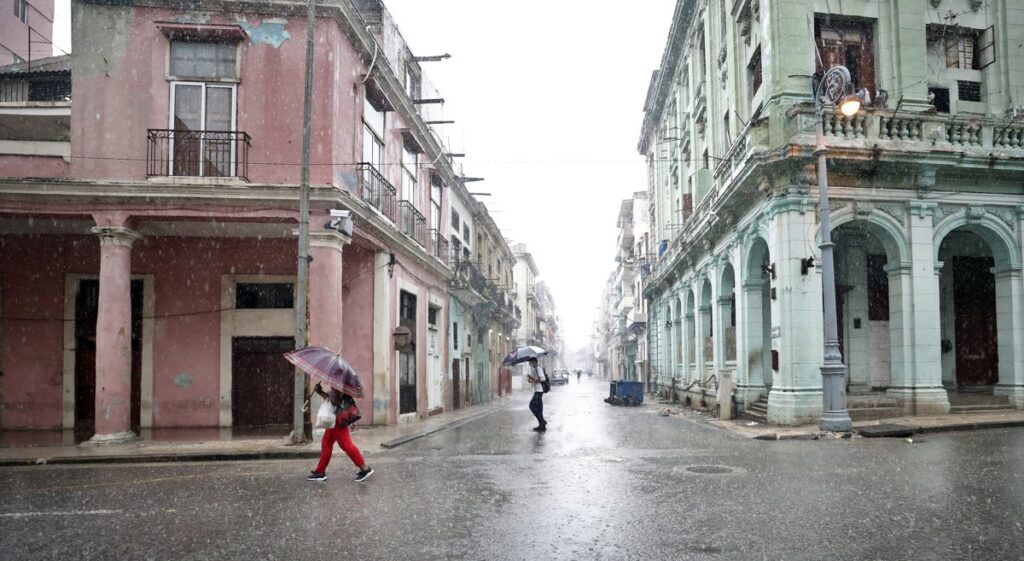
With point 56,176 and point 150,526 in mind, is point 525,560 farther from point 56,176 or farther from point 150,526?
point 56,176

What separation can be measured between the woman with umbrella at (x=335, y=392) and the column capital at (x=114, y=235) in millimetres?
7200

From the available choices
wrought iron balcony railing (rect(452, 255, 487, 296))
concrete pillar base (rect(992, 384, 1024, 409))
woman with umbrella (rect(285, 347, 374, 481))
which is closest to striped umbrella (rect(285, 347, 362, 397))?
woman with umbrella (rect(285, 347, 374, 481))

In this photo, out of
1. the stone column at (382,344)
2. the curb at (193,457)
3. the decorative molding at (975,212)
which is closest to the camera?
the curb at (193,457)

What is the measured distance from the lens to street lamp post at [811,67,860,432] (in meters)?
13.3

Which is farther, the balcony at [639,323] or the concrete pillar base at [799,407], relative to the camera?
the balcony at [639,323]

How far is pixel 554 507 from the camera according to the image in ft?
22.9

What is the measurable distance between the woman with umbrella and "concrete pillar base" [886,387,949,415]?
12421 millimetres

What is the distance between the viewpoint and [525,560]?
16.6ft

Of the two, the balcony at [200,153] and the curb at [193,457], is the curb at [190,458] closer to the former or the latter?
the curb at [193,457]

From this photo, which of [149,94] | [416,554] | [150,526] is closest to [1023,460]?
[416,554]

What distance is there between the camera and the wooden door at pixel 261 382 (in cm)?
1691

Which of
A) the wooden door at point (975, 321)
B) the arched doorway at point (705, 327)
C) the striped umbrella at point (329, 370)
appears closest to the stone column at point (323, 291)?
the striped umbrella at point (329, 370)

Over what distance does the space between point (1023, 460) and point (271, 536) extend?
9318 mm

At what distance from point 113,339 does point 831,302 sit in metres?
14.2
